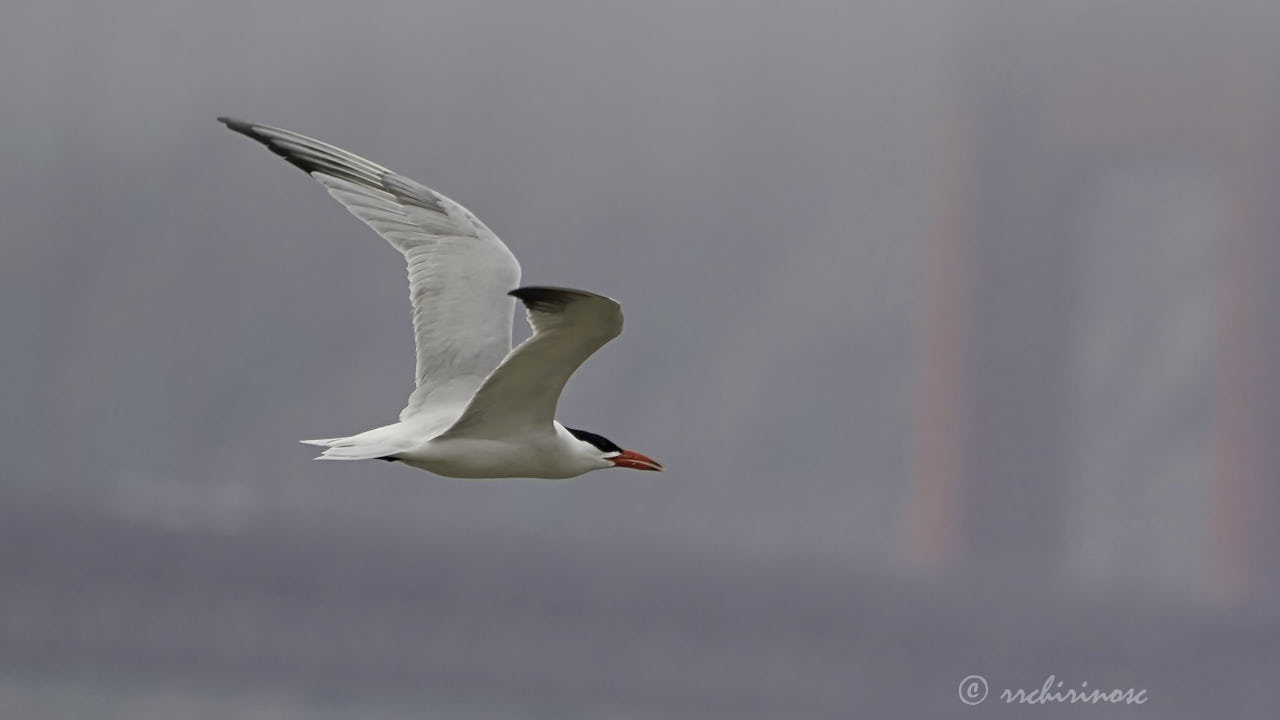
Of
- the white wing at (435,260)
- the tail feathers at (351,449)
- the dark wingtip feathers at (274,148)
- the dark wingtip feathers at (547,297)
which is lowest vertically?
the tail feathers at (351,449)

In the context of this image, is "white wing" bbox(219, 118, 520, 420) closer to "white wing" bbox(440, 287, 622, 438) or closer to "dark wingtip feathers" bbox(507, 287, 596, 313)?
"white wing" bbox(440, 287, 622, 438)

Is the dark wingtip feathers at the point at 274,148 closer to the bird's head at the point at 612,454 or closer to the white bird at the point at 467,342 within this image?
the white bird at the point at 467,342

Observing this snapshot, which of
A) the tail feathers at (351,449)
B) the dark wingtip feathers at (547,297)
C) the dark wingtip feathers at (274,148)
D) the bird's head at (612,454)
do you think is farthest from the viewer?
the dark wingtip feathers at (274,148)

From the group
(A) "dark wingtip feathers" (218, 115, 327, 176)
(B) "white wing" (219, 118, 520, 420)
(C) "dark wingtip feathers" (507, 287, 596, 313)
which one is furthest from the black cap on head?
(A) "dark wingtip feathers" (218, 115, 327, 176)

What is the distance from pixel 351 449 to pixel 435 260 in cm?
134

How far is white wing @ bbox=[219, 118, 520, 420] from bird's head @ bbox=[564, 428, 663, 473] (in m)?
0.55

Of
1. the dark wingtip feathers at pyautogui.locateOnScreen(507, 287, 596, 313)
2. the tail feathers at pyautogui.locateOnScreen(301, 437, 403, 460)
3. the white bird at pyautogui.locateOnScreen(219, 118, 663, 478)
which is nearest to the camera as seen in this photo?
the dark wingtip feathers at pyautogui.locateOnScreen(507, 287, 596, 313)

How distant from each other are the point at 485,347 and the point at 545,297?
1.46m

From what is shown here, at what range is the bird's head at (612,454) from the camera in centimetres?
565

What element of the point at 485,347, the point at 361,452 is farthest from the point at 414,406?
the point at 361,452

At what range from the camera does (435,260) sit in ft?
20.5

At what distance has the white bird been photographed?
4.79 m

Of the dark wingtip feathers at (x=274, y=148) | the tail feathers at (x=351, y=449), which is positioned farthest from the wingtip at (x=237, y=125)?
the tail feathers at (x=351, y=449)

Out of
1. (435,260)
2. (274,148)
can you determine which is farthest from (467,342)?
(274,148)
